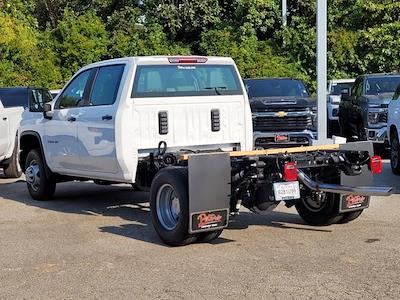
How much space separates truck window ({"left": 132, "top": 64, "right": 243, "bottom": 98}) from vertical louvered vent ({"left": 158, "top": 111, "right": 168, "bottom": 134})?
238 millimetres

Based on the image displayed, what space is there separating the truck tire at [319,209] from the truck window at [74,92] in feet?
11.1

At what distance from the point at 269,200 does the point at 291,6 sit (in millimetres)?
23973

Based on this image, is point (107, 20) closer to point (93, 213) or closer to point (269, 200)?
point (93, 213)

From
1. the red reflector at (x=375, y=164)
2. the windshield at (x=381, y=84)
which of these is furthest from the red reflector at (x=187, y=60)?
the windshield at (x=381, y=84)

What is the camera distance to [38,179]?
10227 millimetres

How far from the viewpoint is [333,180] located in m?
7.61

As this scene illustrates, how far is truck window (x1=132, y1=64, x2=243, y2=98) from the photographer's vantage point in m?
8.20

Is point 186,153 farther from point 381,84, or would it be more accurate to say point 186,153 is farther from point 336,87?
point 336,87

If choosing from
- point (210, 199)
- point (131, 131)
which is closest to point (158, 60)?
point (131, 131)

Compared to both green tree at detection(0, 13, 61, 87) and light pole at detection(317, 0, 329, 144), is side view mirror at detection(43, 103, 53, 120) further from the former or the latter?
green tree at detection(0, 13, 61, 87)

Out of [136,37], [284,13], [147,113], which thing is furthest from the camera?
[136,37]

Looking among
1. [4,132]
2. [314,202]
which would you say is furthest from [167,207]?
[4,132]

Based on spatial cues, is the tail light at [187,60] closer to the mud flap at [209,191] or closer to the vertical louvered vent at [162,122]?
the vertical louvered vent at [162,122]

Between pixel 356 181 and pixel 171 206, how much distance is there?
212 cm
